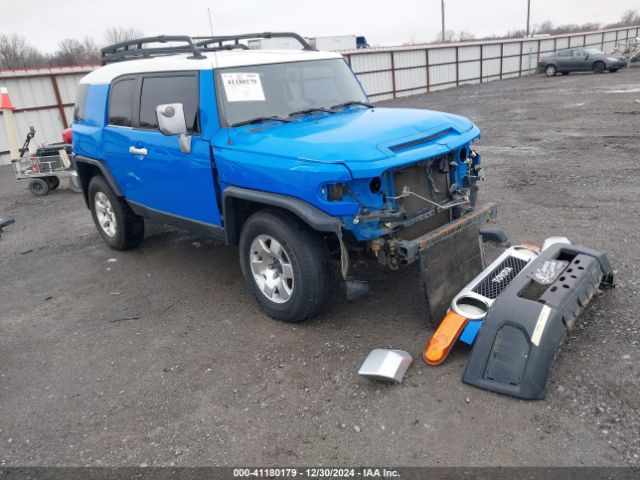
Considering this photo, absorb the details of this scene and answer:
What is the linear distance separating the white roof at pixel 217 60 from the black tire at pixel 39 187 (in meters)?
5.74

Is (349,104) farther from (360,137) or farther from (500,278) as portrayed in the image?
(500,278)

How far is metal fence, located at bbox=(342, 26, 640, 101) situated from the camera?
25028mm

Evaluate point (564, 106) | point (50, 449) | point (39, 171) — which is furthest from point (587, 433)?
point (564, 106)

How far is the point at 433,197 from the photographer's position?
13.5 ft

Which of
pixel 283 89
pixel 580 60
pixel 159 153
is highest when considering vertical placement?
pixel 283 89

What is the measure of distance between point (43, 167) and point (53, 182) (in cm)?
59

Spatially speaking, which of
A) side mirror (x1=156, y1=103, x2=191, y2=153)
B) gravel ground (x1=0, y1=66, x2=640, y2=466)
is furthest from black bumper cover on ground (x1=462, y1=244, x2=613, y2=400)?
side mirror (x1=156, y1=103, x2=191, y2=153)

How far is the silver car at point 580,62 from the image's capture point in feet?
97.5

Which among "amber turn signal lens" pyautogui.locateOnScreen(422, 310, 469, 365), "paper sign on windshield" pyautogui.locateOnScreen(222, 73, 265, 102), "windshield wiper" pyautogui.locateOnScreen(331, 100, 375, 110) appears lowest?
"amber turn signal lens" pyautogui.locateOnScreen(422, 310, 469, 365)

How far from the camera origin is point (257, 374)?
3.74 metres

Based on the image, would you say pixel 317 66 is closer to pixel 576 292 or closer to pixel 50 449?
pixel 576 292

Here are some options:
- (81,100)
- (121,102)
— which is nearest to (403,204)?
(121,102)

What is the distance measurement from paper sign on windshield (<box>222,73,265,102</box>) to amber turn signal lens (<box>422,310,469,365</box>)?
97.9 inches

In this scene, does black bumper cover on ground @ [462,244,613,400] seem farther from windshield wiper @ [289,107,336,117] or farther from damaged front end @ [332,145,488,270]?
windshield wiper @ [289,107,336,117]
